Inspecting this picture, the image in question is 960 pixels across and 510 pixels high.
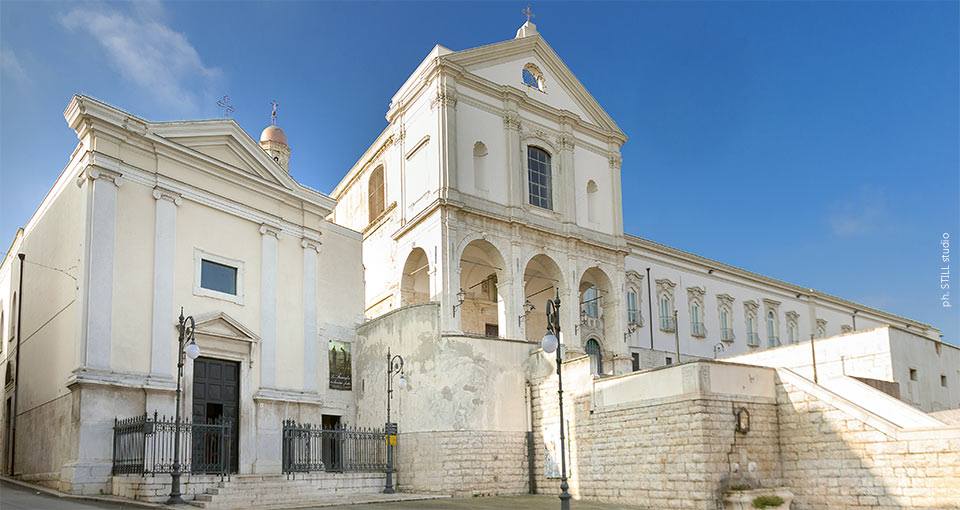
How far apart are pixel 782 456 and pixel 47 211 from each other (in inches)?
878

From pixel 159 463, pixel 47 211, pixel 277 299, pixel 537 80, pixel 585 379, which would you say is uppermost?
pixel 537 80

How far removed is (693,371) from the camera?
68.1ft

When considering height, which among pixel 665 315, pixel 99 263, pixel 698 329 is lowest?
pixel 698 329

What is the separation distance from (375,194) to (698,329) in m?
18.5

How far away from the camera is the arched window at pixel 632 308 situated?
39.7m

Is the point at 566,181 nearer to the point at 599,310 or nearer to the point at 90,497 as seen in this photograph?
the point at 599,310

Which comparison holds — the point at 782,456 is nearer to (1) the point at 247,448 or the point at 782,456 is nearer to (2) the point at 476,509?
(2) the point at 476,509

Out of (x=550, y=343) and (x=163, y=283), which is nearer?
(x=550, y=343)

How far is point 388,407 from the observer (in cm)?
2512

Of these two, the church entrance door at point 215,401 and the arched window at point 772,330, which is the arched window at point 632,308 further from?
the church entrance door at point 215,401

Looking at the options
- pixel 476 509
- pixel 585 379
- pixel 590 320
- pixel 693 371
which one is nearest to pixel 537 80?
pixel 590 320

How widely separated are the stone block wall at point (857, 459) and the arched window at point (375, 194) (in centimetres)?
2020

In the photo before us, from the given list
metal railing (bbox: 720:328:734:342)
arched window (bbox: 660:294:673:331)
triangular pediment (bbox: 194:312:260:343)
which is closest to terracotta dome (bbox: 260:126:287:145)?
triangular pediment (bbox: 194:312:260:343)

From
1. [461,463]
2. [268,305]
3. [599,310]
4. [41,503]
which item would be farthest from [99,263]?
[599,310]
